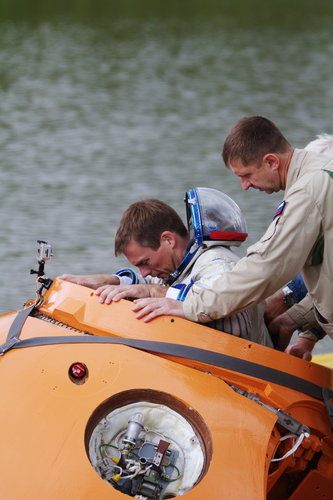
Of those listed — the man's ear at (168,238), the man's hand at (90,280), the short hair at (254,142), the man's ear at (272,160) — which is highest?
the short hair at (254,142)

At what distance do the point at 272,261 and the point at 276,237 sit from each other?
8cm

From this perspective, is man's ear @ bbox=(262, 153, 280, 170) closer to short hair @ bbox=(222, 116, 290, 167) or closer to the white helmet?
short hair @ bbox=(222, 116, 290, 167)

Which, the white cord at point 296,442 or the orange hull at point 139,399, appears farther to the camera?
the white cord at point 296,442

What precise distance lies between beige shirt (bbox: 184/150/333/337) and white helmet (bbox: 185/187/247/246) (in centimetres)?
25

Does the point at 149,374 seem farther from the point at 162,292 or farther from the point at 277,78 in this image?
the point at 277,78

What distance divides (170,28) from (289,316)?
14788 mm

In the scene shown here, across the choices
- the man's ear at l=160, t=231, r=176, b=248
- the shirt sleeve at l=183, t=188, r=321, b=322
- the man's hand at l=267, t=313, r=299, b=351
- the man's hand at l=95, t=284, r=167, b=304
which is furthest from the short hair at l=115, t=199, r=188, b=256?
the man's hand at l=267, t=313, r=299, b=351

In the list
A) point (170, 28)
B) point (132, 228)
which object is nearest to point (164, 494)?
point (132, 228)

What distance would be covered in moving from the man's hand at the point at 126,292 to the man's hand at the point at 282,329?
642 mm

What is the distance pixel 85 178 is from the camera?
26.9 ft

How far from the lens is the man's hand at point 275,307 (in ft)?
11.5

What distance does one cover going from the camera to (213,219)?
2.93 meters

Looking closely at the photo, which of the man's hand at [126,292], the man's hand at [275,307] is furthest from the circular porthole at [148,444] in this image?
the man's hand at [275,307]

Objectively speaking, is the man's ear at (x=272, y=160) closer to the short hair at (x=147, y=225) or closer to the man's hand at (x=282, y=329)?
the short hair at (x=147, y=225)
